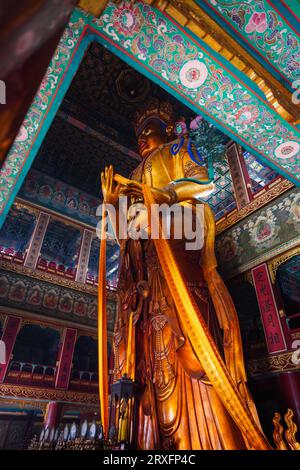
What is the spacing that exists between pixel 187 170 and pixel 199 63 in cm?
167

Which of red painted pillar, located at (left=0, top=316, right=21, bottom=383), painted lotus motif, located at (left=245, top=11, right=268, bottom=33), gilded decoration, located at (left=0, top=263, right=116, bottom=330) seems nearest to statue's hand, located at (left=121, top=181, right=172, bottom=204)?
painted lotus motif, located at (left=245, top=11, right=268, bottom=33)

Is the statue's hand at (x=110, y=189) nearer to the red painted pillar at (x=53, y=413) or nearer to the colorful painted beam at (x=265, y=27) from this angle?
the colorful painted beam at (x=265, y=27)

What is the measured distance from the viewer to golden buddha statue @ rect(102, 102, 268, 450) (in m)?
2.19

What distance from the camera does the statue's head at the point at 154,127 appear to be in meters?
4.19

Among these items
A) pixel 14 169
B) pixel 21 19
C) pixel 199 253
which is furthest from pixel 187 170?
pixel 21 19

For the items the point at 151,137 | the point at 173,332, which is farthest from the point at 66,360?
the point at 151,137

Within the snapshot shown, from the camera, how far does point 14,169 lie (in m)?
2.34

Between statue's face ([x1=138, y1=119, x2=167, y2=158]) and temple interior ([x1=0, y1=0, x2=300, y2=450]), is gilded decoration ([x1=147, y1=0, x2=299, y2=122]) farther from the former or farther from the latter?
statue's face ([x1=138, y1=119, x2=167, y2=158])

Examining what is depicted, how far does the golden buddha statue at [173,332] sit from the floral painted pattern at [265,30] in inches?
57.3

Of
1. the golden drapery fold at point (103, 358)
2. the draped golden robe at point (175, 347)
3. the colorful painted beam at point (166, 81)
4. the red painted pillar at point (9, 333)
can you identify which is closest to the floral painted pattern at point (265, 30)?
the colorful painted beam at point (166, 81)

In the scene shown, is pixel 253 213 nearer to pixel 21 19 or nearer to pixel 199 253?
pixel 199 253

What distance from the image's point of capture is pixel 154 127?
4.31 m

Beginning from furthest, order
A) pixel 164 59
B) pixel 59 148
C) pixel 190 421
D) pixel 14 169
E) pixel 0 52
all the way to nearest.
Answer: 1. pixel 59 148
2. pixel 14 169
3. pixel 190 421
4. pixel 164 59
5. pixel 0 52

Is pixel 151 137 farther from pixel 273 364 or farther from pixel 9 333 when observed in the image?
pixel 9 333
